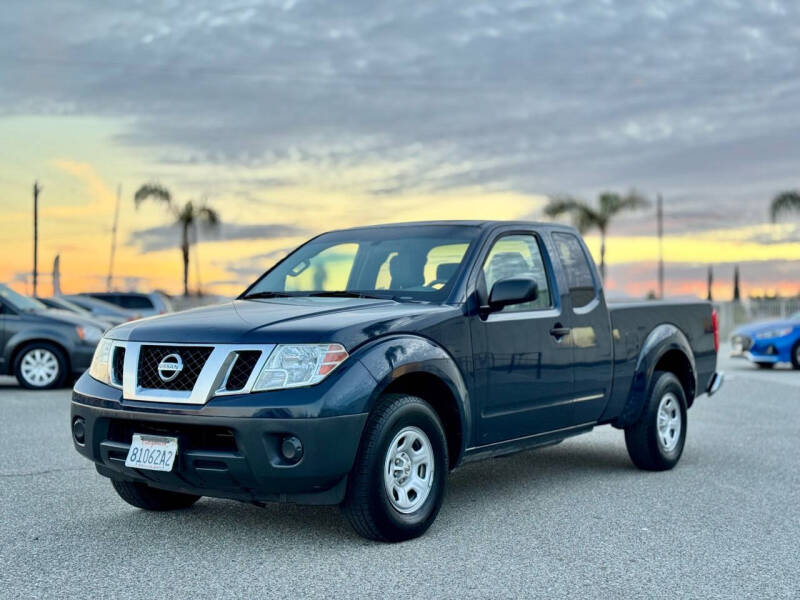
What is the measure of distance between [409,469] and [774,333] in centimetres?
1605

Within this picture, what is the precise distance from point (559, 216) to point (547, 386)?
44.5m

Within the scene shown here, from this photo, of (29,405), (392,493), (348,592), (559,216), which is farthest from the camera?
(559,216)

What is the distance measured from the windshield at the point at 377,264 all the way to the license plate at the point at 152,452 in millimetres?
1638

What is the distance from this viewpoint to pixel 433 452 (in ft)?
19.5

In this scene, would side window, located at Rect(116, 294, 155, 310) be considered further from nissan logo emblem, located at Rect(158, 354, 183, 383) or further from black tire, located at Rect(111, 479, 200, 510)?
nissan logo emblem, located at Rect(158, 354, 183, 383)

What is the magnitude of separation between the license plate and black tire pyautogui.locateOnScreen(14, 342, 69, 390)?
1011 cm

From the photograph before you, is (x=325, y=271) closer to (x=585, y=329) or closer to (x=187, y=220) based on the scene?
(x=585, y=329)

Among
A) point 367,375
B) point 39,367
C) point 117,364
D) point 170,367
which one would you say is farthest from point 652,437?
point 39,367

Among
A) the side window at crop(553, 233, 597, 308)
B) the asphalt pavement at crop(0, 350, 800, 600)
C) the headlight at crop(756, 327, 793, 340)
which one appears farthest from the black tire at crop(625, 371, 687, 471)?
the headlight at crop(756, 327, 793, 340)

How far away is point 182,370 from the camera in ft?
18.3

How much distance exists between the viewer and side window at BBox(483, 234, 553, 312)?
6.81m

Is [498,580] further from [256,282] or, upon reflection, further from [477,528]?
[256,282]

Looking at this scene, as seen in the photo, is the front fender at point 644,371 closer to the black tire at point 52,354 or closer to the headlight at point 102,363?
the headlight at point 102,363

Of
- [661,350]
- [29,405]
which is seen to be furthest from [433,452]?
[29,405]
